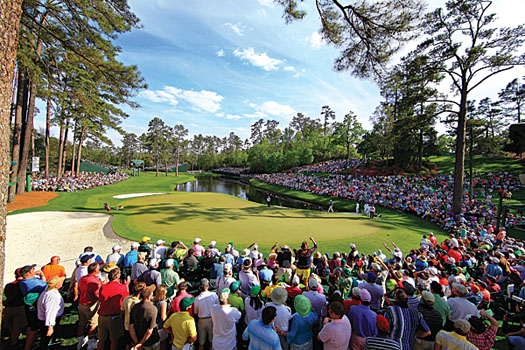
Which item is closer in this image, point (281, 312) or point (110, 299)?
point (281, 312)

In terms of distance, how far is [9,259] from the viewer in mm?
8422

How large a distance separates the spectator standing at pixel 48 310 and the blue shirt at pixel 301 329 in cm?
430

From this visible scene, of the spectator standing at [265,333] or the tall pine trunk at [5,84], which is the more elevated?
the tall pine trunk at [5,84]

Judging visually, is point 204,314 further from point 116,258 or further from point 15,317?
point 116,258

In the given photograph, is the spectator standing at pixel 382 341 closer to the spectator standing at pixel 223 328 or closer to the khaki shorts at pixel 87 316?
the spectator standing at pixel 223 328

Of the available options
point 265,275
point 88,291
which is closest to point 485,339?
point 265,275

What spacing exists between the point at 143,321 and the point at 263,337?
2.04 metres

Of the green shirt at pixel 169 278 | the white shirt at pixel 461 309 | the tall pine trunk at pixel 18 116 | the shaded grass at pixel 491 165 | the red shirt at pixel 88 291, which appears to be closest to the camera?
the white shirt at pixel 461 309

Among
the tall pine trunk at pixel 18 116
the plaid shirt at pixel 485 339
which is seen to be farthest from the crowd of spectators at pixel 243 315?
the tall pine trunk at pixel 18 116

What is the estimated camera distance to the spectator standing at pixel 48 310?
3.96m

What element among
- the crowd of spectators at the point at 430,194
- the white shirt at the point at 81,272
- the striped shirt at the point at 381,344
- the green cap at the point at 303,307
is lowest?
the white shirt at the point at 81,272

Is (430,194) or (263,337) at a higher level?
(430,194)

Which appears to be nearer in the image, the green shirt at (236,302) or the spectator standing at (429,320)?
the spectator standing at (429,320)

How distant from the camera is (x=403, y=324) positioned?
348cm
